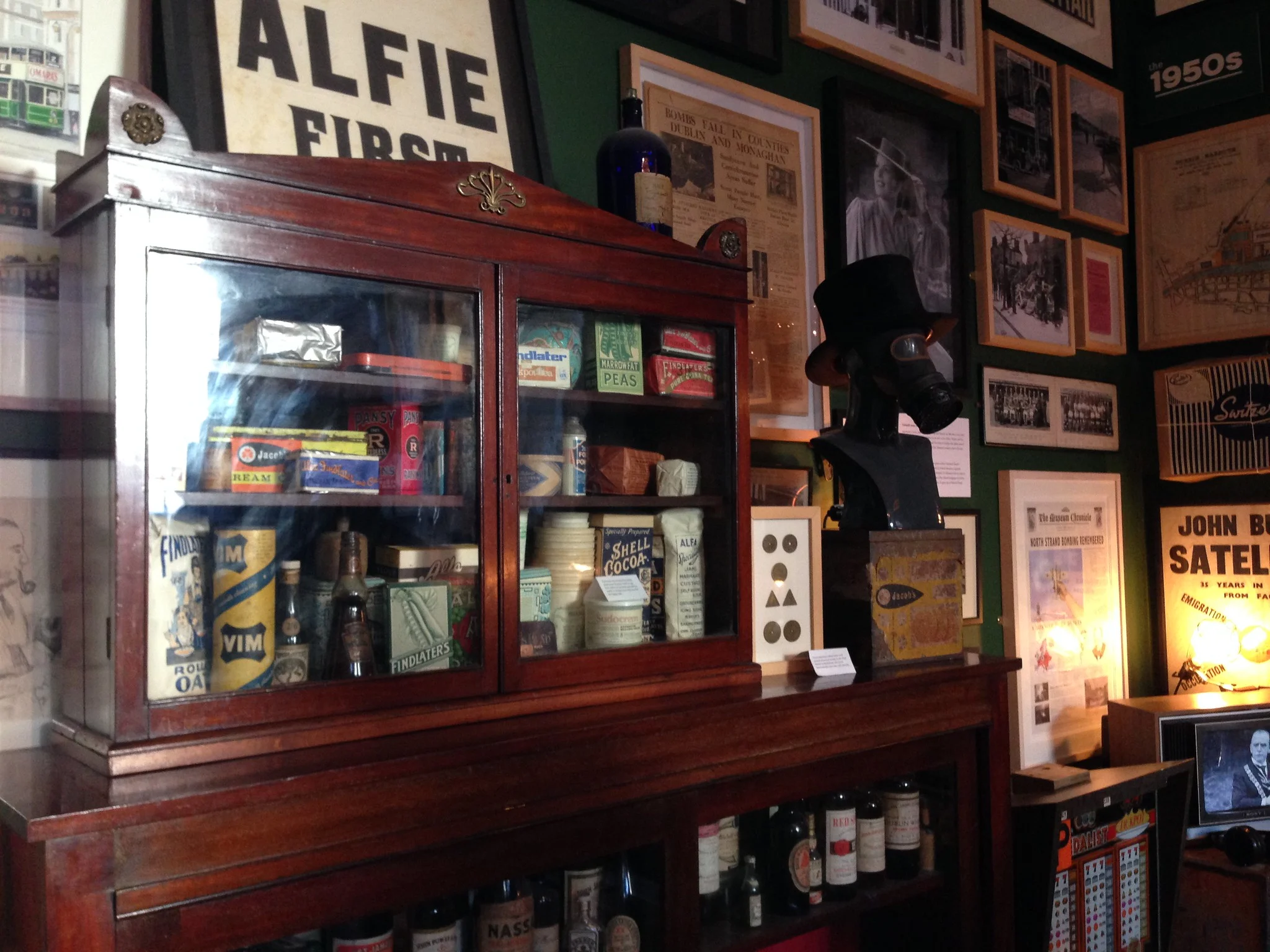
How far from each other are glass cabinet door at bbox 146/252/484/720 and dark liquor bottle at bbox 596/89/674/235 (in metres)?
0.45

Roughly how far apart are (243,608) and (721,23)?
72.0 inches

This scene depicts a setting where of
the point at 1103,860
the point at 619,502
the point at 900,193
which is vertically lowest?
the point at 1103,860

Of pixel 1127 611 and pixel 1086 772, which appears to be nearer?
pixel 1086 772

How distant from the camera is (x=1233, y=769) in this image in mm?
3023

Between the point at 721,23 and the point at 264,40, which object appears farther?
the point at 721,23

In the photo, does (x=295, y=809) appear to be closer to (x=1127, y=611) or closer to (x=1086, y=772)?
(x=1086, y=772)

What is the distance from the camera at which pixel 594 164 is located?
2215 mm

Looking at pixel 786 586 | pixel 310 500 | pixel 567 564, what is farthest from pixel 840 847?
pixel 310 500

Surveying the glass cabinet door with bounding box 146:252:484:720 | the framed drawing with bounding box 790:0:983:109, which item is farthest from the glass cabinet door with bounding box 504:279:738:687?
the framed drawing with bounding box 790:0:983:109

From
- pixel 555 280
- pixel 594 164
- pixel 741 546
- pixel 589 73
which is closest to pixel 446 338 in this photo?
pixel 555 280

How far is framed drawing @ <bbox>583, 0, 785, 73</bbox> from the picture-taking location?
231 centimetres

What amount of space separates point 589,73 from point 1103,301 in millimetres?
2301

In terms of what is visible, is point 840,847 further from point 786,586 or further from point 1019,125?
point 1019,125

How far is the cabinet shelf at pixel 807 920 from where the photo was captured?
182cm
